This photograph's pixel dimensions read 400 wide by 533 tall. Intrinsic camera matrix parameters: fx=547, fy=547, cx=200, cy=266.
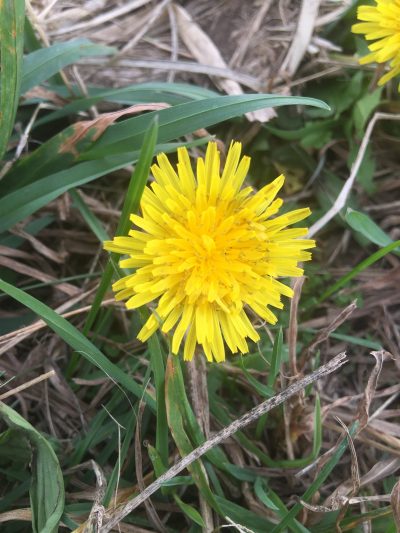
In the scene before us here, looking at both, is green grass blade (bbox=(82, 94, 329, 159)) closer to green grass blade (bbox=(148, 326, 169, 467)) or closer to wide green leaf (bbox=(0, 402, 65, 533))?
green grass blade (bbox=(148, 326, 169, 467))

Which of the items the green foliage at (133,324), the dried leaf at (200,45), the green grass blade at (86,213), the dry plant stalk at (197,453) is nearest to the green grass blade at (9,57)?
the green foliage at (133,324)

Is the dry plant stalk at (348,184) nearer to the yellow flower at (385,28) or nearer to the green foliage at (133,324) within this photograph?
the green foliage at (133,324)

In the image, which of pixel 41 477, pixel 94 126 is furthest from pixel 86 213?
pixel 41 477

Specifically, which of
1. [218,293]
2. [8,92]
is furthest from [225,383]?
[8,92]

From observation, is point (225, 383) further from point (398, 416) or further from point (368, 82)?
point (368, 82)

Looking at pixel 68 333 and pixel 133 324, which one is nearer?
pixel 68 333

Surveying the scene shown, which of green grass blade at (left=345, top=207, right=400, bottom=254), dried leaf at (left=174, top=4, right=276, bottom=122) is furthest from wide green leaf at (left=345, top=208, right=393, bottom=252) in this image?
dried leaf at (left=174, top=4, right=276, bottom=122)

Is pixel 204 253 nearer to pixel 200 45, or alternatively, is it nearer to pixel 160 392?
pixel 160 392
